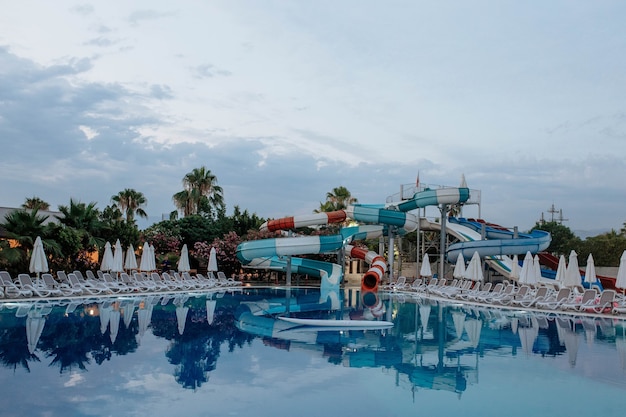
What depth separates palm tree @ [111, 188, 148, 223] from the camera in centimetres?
4672

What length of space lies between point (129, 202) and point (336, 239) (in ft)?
81.4

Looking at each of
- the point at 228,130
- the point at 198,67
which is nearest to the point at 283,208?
the point at 228,130

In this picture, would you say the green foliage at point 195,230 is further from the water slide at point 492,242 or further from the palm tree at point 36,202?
the palm tree at point 36,202

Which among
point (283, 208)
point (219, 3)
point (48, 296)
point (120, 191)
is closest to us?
point (219, 3)

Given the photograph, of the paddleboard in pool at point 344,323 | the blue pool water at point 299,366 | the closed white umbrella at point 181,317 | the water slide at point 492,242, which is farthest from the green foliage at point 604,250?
the closed white umbrella at point 181,317

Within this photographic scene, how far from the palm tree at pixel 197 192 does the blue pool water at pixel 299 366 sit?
2631 centimetres

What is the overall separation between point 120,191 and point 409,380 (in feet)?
138

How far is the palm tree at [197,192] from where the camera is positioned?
42344mm

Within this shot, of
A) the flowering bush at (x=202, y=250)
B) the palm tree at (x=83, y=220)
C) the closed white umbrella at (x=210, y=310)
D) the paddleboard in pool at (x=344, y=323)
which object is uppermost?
the palm tree at (x=83, y=220)

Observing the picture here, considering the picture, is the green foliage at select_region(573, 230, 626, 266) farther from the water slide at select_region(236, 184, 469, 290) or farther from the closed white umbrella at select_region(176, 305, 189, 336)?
the closed white umbrella at select_region(176, 305, 189, 336)

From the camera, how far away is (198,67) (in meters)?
22.7

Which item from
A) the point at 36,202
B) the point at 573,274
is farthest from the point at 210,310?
the point at 36,202

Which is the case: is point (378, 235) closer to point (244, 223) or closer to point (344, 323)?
point (244, 223)

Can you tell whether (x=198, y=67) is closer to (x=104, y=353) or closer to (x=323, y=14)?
(x=323, y=14)
